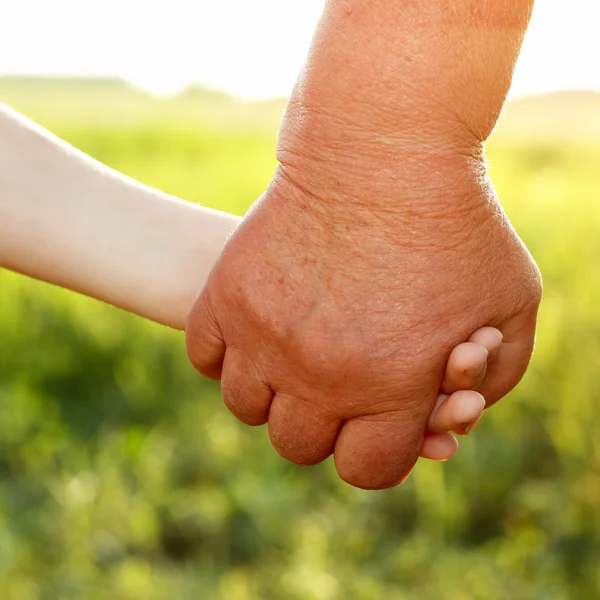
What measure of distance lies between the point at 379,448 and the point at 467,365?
5.2 inches

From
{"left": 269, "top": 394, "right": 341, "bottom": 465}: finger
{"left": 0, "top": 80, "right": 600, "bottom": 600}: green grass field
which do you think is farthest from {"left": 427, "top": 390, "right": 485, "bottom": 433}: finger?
{"left": 0, "top": 80, "right": 600, "bottom": 600}: green grass field

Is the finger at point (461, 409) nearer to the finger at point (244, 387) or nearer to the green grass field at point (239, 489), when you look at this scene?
the finger at point (244, 387)

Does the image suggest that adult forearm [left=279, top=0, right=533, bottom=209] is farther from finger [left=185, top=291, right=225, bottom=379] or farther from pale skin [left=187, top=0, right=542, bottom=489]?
finger [left=185, top=291, right=225, bottom=379]

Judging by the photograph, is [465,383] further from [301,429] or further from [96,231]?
[96,231]

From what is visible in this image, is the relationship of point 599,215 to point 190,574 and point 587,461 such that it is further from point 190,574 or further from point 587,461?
point 190,574

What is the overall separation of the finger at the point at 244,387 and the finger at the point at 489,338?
216 millimetres

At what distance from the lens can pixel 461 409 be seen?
0.87m

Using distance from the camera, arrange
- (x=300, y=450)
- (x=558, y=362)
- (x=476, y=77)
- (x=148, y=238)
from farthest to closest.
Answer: (x=558, y=362) → (x=148, y=238) → (x=300, y=450) → (x=476, y=77)

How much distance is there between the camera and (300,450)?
959 mm

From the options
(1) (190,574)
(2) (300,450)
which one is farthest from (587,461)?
(2) (300,450)

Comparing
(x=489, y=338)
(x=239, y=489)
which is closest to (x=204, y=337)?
(x=489, y=338)

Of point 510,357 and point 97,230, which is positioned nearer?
point 510,357

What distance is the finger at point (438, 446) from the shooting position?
3.15 feet

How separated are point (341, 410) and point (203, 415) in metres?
1.37
